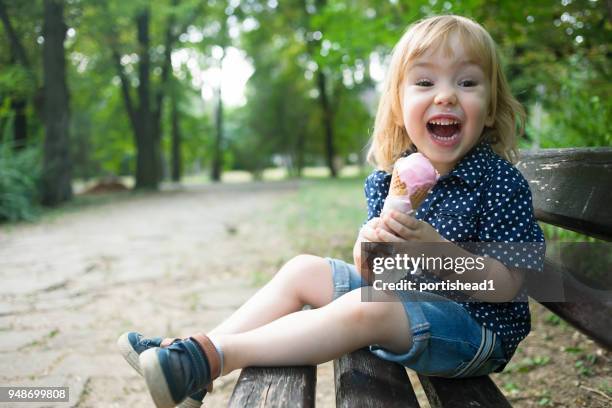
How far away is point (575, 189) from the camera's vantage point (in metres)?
1.54

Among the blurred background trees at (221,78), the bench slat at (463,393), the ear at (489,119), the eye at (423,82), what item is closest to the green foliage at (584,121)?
the blurred background trees at (221,78)

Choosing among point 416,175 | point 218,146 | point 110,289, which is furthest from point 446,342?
point 218,146

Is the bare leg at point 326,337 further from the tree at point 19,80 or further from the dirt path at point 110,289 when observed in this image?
the tree at point 19,80

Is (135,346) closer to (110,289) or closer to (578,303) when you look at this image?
(578,303)

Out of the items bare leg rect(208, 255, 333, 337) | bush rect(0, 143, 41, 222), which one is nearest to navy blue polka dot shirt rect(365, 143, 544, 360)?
bare leg rect(208, 255, 333, 337)

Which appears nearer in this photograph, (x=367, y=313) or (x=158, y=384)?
(x=158, y=384)

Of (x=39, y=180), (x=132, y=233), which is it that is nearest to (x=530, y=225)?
(x=132, y=233)

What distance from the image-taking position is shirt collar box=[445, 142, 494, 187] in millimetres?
1650

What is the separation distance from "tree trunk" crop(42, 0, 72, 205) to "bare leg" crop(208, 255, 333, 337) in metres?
8.91

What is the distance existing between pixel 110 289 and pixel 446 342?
2987mm

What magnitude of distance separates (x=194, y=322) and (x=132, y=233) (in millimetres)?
3794

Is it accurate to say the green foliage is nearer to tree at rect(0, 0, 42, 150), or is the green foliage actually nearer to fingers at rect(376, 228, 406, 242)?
fingers at rect(376, 228, 406, 242)

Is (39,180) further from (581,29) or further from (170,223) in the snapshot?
(581,29)

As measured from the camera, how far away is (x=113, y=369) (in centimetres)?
250
